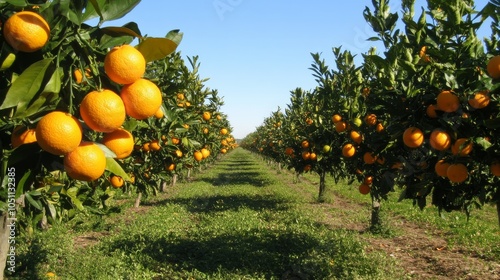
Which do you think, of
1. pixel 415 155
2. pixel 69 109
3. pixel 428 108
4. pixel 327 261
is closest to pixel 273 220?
pixel 327 261

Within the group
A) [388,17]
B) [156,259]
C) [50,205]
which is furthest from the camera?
[156,259]

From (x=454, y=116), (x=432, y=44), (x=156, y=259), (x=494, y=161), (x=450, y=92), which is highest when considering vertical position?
(x=432, y=44)

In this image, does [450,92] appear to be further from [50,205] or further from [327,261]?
[327,261]

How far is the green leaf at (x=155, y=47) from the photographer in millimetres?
1180

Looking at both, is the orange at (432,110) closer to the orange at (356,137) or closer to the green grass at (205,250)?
the orange at (356,137)

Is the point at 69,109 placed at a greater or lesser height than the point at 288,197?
greater

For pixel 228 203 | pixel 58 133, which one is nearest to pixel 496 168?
pixel 58 133

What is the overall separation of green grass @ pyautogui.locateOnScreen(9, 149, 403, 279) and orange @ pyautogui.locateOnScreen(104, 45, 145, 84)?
269 centimetres

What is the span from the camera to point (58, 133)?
104 centimetres

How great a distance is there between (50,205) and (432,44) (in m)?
2.79

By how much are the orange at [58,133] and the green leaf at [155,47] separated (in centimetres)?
31

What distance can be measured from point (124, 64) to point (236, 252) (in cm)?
540

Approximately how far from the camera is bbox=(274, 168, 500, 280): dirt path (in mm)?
5543

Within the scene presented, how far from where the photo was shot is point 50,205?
226 cm
